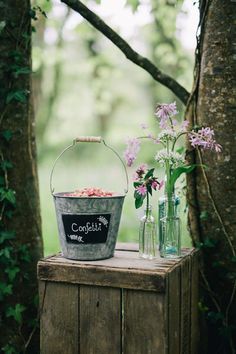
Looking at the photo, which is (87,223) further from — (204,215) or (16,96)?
(16,96)

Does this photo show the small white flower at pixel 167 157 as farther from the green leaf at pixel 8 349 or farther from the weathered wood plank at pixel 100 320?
the green leaf at pixel 8 349

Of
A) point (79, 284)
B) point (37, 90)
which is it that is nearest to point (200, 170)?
point (79, 284)

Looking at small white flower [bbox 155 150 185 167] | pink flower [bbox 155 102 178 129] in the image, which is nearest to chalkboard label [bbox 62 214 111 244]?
small white flower [bbox 155 150 185 167]

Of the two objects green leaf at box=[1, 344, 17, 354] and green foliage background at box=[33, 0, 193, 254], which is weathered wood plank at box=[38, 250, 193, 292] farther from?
green foliage background at box=[33, 0, 193, 254]

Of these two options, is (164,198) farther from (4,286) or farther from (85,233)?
(4,286)

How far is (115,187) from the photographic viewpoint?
9.12 metres

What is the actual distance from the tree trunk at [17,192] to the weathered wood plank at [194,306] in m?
0.83

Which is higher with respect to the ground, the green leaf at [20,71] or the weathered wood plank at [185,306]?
the green leaf at [20,71]

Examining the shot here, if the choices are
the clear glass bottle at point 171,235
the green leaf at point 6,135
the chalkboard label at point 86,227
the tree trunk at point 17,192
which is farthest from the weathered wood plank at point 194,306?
the green leaf at point 6,135

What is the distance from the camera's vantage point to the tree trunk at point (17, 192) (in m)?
2.67

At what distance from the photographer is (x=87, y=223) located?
6.78 feet

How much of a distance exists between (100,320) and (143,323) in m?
0.17

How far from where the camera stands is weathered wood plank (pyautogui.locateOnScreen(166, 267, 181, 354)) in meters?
1.99

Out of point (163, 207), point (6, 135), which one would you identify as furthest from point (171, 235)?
point (6, 135)
